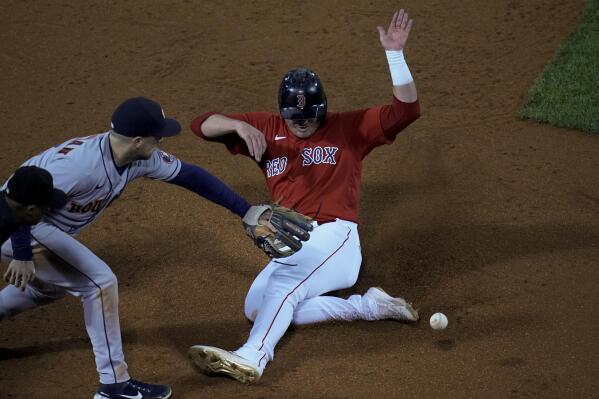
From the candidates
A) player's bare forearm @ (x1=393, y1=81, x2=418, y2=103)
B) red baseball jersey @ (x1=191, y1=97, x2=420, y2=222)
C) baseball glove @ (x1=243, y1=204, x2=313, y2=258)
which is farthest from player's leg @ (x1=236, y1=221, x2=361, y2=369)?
player's bare forearm @ (x1=393, y1=81, x2=418, y2=103)

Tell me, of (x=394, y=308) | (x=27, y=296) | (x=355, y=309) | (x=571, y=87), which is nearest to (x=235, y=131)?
(x=355, y=309)

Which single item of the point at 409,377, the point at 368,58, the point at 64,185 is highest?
the point at 64,185

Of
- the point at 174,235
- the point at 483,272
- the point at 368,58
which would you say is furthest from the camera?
the point at 368,58

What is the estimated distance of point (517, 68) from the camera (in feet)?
30.5

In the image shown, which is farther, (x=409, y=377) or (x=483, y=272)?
(x=483, y=272)

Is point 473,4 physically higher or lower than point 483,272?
higher

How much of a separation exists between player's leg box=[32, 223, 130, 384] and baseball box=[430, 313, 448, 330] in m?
1.91

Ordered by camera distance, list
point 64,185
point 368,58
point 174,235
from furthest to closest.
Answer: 1. point 368,58
2. point 174,235
3. point 64,185

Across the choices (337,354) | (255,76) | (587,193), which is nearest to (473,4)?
(255,76)

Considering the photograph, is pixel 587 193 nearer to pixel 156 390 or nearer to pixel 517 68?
pixel 517 68

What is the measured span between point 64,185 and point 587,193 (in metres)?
4.22

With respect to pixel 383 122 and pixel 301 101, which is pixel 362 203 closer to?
pixel 383 122

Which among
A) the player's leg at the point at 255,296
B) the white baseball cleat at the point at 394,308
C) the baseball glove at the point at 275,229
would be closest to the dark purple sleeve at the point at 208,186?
the baseball glove at the point at 275,229

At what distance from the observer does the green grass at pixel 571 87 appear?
328 inches
